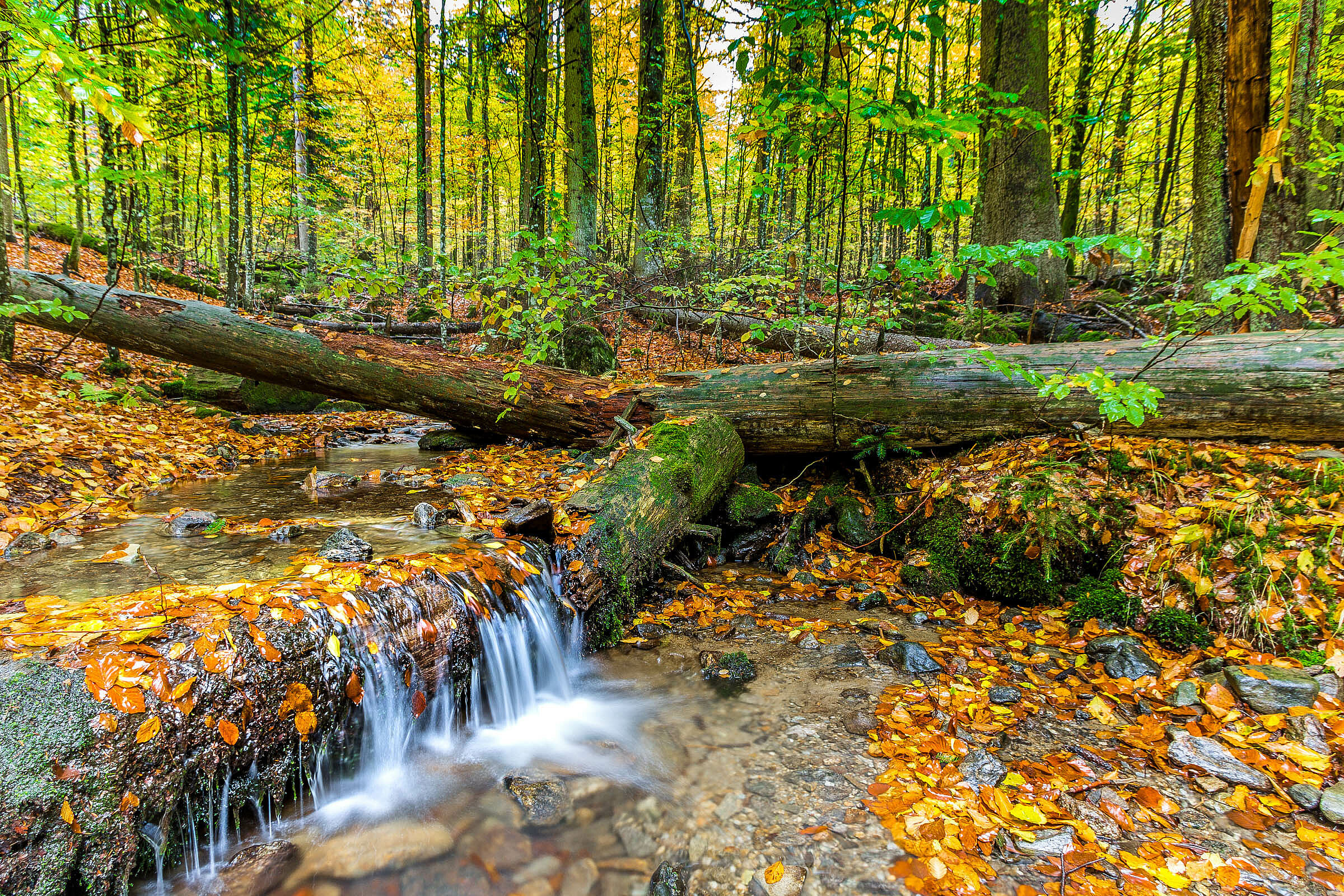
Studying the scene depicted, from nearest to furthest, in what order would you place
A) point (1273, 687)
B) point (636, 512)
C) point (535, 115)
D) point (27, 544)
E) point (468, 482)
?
point (1273, 687) → point (27, 544) → point (636, 512) → point (468, 482) → point (535, 115)

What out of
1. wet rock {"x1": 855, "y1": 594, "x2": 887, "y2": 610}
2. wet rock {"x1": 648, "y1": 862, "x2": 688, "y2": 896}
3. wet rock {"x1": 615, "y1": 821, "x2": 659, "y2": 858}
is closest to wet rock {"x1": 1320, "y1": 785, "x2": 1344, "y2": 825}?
wet rock {"x1": 855, "y1": 594, "x2": 887, "y2": 610}

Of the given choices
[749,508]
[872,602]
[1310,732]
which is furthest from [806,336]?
[1310,732]

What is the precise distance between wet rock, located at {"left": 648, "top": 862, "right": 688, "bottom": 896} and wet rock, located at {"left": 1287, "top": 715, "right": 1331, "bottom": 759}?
8.86 ft

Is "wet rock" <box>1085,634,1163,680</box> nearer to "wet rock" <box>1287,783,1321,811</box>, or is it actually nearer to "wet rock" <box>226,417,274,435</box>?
"wet rock" <box>1287,783,1321,811</box>

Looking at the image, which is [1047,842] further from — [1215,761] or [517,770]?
[517,770]

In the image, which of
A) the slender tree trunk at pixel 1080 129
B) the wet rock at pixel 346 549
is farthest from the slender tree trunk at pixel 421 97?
the slender tree trunk at pixel 1080 129

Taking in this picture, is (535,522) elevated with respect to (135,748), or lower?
elevated

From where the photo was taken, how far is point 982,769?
8.07 feet

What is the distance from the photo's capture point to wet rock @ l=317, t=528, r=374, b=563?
10.7 feet

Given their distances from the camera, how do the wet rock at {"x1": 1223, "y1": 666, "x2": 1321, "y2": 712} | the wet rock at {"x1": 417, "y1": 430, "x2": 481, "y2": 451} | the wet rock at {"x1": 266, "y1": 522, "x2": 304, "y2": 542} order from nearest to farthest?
1. the wet rock at {"x1": 1223, "y1": 666, "x2": 1321, "y2": 712}
2. the wet rock at {"x1": 266, "y1": 522, "x2": 304, "y2": 542}
3. the wet rock at {"x1": 417, "y1": 430, "x2": 481, "y2": 451}

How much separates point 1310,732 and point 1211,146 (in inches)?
195

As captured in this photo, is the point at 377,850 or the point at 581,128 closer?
the point at 377,850

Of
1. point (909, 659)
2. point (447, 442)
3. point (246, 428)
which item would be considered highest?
point (246, 428)

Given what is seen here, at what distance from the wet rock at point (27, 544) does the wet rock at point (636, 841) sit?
375 centimetres
